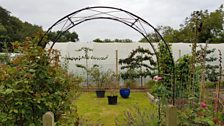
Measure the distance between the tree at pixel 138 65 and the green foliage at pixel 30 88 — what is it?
10.4 meters

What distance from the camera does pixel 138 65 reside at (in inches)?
524

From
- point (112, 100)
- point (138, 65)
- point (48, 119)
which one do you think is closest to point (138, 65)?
point (138, 65)

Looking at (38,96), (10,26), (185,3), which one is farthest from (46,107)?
(10,26)

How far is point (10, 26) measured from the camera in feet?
98.3

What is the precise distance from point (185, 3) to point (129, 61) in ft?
11.7

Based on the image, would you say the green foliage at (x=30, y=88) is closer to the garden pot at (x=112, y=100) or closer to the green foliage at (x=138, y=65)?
the garden pot at (x=112, y=100)

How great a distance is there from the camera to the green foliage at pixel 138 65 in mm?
13117

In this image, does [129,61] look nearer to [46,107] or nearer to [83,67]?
[83,67]

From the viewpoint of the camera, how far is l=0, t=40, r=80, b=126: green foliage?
2482 millimetres

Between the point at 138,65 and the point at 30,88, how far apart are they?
10916mm

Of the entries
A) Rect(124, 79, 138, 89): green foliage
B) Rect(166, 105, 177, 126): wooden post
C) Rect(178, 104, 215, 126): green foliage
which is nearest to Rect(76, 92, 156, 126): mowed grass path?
Rect(124, 79, 138, 89): green foliage

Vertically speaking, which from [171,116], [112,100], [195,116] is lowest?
[112,100]

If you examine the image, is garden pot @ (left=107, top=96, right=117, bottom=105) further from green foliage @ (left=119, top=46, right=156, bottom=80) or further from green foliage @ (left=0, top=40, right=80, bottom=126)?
green foliage @ (left=0, top=40, right=80, bottom=126)

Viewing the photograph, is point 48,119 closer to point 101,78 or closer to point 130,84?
point 101,78
